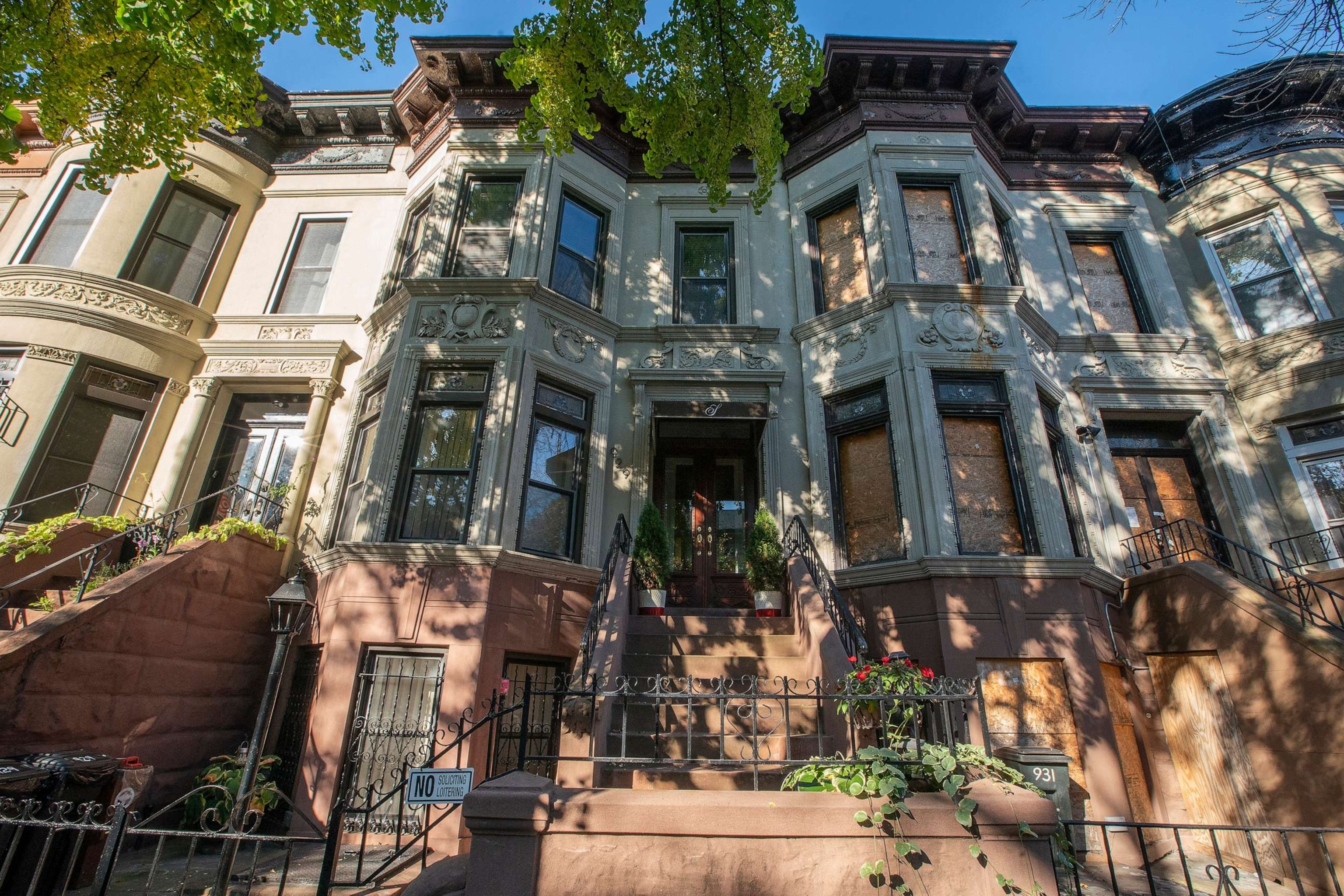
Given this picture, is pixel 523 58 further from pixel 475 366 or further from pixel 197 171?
pixel 197 171

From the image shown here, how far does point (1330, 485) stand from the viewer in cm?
914

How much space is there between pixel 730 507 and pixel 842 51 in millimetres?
8098

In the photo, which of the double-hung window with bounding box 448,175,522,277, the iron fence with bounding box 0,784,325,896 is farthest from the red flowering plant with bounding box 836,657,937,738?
the double-hung window with bounding box 448,175,522,277

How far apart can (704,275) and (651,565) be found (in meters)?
5.68

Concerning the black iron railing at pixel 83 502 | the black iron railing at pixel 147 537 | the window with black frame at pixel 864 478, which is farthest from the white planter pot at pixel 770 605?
the black iron railing at pixel 83 502

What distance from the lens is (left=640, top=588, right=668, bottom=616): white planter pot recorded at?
319 inches

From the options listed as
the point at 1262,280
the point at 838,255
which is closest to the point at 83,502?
the point at 838,255

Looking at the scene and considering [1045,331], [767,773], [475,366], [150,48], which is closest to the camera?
[767,773]

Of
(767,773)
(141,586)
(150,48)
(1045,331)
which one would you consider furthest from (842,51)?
(141,586)

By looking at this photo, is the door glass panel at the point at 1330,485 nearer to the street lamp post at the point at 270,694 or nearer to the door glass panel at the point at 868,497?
the door glass panel at the point at 868,497

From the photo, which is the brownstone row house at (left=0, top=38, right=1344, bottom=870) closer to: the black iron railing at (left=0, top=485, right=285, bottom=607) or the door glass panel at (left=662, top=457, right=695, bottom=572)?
the door glass panel at (left=662, top=457, right=695, bottom=572)

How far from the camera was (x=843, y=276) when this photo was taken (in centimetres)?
1041

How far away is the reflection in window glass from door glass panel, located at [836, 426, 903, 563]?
725 cm

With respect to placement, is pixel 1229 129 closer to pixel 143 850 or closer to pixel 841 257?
pixel 841 257
